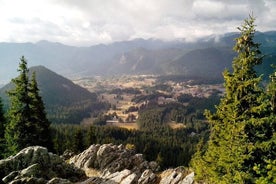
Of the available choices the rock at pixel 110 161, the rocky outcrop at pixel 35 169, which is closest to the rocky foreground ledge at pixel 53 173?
the rocky outcrop at pixel 35 169

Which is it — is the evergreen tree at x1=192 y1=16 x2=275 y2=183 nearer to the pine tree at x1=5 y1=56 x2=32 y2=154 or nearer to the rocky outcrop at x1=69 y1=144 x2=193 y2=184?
the rocky outcrop at x1=69 y1=144 x2=193 y2=184

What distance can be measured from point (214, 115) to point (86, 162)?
114 feet

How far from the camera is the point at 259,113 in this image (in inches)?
1112

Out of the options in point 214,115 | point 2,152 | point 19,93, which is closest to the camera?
point 214,115

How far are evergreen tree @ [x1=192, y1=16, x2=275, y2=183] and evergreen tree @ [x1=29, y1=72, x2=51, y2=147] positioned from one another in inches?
1411

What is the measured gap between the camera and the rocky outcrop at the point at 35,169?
35925 millimetres

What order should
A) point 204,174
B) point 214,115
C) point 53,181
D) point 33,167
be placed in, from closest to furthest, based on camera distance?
point 214,115, point 204,174, point 53,181, point 33,167

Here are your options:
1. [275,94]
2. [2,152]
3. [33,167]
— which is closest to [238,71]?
[275,94]

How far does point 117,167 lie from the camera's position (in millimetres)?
56094

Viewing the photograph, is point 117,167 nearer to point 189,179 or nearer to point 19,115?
point 19,115

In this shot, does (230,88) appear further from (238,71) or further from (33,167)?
(33,167)

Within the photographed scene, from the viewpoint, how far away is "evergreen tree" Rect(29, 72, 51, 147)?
54956 millimetres

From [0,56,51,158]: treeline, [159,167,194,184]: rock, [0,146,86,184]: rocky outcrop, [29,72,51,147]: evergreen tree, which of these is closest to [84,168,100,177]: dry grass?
[0,146,86,184]: rocky outcrop

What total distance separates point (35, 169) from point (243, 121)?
86.2 feet
